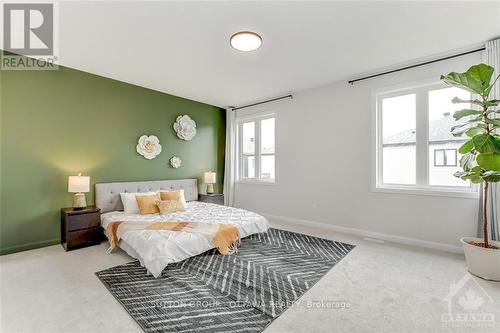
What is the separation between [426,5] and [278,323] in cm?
322

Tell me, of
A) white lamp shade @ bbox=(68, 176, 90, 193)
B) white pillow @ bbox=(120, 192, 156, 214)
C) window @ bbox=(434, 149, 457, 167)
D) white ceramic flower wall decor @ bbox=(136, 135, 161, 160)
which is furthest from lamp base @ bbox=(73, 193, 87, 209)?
window @ bbox=(434, 149, 457, 167)

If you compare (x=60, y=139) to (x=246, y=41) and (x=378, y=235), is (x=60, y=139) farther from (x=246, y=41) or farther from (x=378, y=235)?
(x=378, y=235)

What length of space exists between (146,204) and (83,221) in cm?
85

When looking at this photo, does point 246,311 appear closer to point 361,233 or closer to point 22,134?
point 361,233

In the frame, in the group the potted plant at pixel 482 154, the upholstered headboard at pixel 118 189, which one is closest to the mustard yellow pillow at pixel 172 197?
the upholstered headboard at pixel 118 189

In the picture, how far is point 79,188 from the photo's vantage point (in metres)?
3.18

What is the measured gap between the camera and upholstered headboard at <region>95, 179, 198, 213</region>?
3.71m

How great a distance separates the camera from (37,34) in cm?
265

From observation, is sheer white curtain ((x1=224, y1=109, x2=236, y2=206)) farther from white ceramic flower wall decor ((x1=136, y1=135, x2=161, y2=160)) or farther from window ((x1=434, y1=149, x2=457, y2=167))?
window ((x1=434, y1=149, x2=457, y2=167))

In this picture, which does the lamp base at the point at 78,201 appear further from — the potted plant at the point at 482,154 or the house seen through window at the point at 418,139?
the potted plant at the point at 482,154

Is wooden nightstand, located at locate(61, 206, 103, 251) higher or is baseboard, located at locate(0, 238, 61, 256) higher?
wooden nightstand, located at locate(61, 206, 103, 251)

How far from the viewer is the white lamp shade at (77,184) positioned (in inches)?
124

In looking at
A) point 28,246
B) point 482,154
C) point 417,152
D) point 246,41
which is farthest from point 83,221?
point 417,152

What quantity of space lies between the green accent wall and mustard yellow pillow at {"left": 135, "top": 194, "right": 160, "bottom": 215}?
0.75 meters
